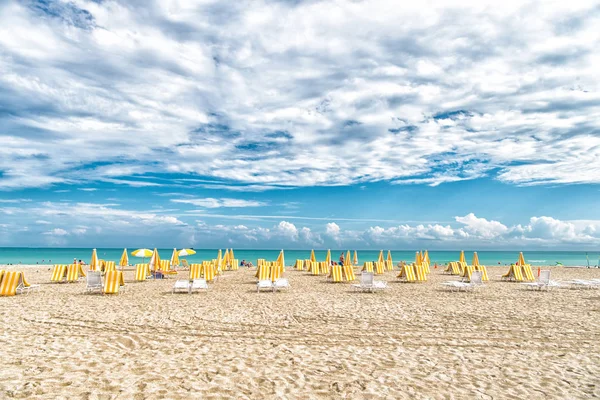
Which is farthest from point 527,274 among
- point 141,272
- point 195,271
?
point 141,272

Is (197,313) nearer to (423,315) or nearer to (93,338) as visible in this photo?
(93,338)

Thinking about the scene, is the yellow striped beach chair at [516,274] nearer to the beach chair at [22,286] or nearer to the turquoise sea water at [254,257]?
the beach chair at [22,286]

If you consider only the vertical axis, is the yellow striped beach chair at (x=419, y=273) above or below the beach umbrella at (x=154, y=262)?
below

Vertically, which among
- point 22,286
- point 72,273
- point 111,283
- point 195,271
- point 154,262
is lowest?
point 22,286

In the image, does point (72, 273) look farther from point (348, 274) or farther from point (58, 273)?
point (348, 274)

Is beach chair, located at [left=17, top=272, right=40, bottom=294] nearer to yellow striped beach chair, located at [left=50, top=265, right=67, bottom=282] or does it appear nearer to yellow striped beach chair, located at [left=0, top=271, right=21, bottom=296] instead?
yellow striped beach chair, located at [left=0, top=271, right=21, bottom=296]

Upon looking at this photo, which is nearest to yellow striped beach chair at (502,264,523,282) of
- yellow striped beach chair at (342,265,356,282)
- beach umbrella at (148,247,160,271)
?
yellow striped beach chair at (342,265,356,282)

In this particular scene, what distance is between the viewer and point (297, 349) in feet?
20.1

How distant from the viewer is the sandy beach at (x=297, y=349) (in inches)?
179

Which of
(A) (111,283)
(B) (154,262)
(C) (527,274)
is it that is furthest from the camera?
(B) (154,262)

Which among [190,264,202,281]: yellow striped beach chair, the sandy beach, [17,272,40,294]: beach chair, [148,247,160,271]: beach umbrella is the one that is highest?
[148,247,160,271]: beach umbrella

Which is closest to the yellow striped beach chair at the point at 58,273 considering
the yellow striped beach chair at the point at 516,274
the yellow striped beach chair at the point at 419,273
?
the yellow striped beach chair at the point at 419,273

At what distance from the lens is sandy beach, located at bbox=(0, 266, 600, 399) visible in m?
4.54

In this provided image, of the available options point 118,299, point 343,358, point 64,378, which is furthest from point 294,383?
point 118,299
